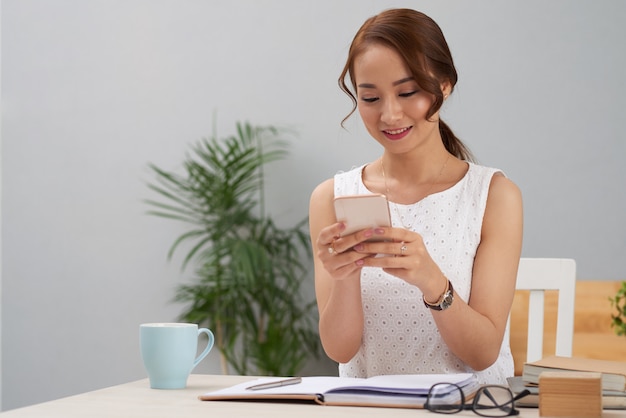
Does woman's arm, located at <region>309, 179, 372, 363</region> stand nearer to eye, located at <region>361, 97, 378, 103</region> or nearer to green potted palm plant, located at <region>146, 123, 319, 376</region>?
eye, located at <region>361, 97, 378, 103</region>

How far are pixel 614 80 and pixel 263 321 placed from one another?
1.71m

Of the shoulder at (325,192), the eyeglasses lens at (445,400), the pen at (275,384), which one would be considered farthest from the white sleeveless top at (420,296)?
the eyeglasses lens at (445,400)

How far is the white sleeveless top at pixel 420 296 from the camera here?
65.9 inches

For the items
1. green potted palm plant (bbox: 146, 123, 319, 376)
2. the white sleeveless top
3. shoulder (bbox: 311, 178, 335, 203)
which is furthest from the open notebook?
green potted palm plant (bbox: 146, 123, 319, 376)

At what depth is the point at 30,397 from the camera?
4023mm

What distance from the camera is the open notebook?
1.07 meters

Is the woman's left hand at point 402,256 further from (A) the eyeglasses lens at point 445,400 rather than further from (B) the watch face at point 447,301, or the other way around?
(A) the eyeglasses lens at point 445,400

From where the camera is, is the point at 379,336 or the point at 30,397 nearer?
the point at 379,336

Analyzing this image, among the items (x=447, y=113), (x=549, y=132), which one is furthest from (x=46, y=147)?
(x=549, y=132)

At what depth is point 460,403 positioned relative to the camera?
1044 millimetres

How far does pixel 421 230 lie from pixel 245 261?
167cm

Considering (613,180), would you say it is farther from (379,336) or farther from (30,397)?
(30,397)

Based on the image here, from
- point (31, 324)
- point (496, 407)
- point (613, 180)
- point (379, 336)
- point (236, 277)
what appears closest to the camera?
Answer: point (496, 407)

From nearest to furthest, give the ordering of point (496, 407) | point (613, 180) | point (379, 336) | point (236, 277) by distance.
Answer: point (496, 407) → point (379, 336) → point (613, 180) → point (236, 277)
